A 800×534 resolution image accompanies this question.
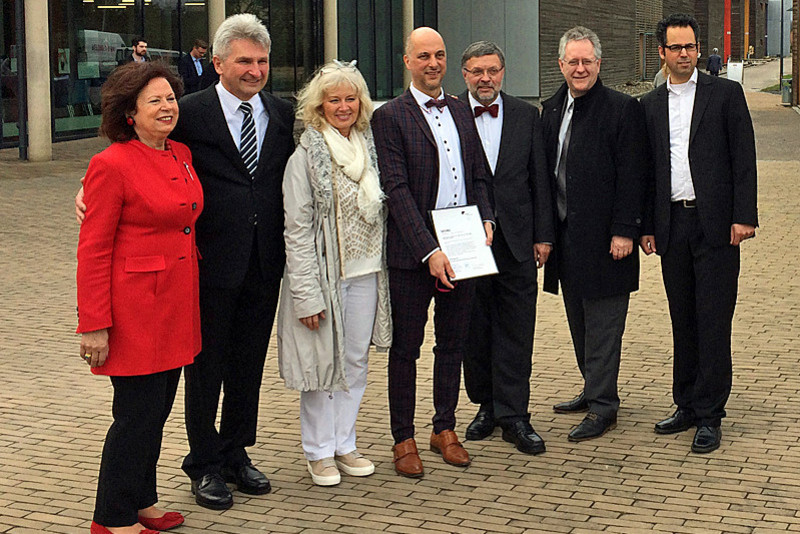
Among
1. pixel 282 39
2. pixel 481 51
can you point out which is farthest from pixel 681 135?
pixel 282 39

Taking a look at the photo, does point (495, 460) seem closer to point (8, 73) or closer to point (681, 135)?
point (681, 135)

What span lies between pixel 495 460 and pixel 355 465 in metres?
0.69

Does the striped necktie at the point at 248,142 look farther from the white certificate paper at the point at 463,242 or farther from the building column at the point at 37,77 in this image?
the building column at the point at 37,77

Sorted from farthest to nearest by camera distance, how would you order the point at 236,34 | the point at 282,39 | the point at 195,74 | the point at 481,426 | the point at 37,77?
the point at 282,39, the point at 195,74, the point at 37,77, the point at 481,426, the point at 236,34

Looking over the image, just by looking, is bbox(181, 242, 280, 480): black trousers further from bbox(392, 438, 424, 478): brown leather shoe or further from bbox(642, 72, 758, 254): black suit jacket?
bbox(642, 72, 758, 254): black suit jacket

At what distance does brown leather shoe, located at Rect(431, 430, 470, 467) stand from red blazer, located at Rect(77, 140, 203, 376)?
1.44 meters

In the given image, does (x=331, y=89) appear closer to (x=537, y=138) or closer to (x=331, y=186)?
(x=331, y=186)

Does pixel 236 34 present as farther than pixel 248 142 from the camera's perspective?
No

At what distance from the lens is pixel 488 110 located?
559 cm

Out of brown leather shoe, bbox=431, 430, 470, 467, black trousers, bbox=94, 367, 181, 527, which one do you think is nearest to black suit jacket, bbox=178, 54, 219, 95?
brown leather shoe, bbox=431, 430, 470, 467

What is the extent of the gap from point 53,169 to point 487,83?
14.4m

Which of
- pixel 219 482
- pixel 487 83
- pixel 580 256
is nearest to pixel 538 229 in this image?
pixel 580 256

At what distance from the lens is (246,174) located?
4863mm

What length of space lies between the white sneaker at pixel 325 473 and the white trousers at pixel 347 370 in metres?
0.03
